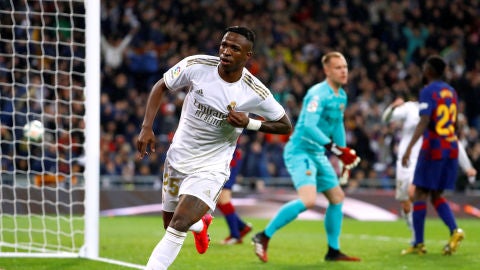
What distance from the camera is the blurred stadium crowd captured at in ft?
63.8

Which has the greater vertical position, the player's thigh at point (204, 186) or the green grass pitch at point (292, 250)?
the player's thigh at point (204, 186)

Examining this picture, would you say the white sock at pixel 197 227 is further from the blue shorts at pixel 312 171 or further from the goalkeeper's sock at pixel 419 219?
the goalkeeper's sock at pixel 419 219

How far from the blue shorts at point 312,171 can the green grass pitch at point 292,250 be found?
87 centimetres

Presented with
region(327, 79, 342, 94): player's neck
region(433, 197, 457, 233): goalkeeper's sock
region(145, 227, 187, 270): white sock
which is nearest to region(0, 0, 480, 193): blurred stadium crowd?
region(433, 197, 457, 233): goalkeeper's sock

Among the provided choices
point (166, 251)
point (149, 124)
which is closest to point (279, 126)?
point (149, 124)

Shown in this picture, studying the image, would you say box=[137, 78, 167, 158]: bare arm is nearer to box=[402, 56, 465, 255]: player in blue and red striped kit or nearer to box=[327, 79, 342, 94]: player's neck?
box=[327, 79, 342, 94]: player's neck

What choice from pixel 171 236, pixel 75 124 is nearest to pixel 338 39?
pixel 75 124

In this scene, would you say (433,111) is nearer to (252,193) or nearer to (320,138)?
(320,138)

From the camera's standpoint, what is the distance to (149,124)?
6.58 metres

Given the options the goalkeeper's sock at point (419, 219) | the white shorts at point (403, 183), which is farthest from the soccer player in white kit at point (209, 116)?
the white shorts at point (403, 183)

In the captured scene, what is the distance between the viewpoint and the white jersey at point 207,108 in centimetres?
677

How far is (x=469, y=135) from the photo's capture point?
20438mm

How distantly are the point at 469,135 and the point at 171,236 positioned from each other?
1534cm

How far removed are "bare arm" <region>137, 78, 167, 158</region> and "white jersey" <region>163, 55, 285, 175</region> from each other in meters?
0.10
